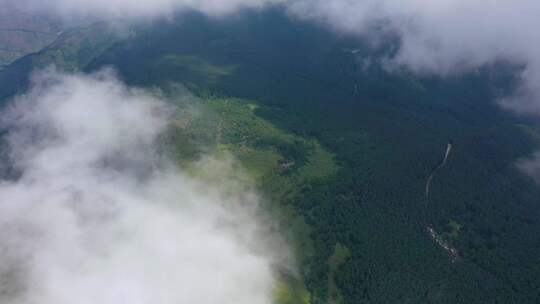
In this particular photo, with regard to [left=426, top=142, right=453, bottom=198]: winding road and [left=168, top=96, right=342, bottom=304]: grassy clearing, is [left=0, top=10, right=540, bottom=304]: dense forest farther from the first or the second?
[left=426, top=142, right=453, bottom=198]: winding road

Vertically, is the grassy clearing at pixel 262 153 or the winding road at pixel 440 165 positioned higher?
the winding road at pixel 440 165

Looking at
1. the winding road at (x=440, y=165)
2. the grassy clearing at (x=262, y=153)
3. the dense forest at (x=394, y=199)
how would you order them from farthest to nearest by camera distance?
the winding road at (x=440, y=165) < the grassy clearing at (x=262, y=153) < the dense forest at (x=394, y=199)

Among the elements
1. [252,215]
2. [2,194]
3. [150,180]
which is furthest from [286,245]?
[2,194]

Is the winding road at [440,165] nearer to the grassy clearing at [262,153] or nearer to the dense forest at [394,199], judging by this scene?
the dense forest at [394,199]

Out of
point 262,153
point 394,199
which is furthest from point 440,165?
point 262,153

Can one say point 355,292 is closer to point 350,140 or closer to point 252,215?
point 252,215

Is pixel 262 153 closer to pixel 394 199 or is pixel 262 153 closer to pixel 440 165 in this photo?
pixel 394 199

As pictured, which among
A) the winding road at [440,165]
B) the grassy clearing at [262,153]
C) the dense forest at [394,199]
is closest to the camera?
the dense forest at [394,199]

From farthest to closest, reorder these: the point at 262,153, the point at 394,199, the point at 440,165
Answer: the point at 262,153
the point at 440,165
the point at 394,199

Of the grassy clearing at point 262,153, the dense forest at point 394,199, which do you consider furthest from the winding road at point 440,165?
the grassy clearing at point 262,153

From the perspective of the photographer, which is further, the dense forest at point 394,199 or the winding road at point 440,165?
the winding road at point 440,165

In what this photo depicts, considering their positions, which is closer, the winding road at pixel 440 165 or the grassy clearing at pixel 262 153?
the grassy clearing at pixel 262 153

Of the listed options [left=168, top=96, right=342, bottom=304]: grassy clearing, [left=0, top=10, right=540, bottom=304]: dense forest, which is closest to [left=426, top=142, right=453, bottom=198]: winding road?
[left=0, top=10, right=540, bottom=304]: dense forest
